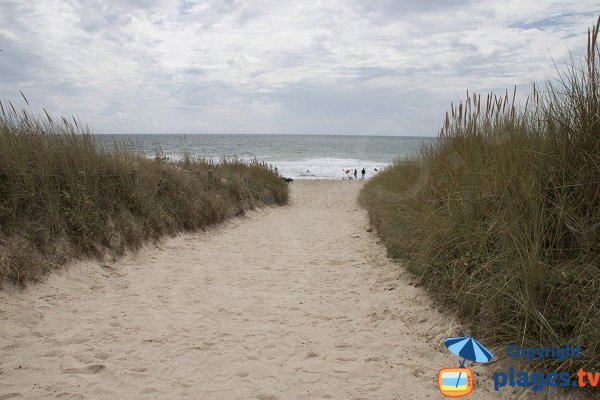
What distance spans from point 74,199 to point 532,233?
576 cm

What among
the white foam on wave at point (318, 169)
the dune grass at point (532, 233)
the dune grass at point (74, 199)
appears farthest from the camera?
the white foam on wave at point (318, 169)

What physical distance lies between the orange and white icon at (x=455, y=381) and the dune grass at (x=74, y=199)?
444cm

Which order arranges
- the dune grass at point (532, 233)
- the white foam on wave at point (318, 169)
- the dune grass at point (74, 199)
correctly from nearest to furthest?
the dune grass at point (532, 233) < the dune grass at point (74, 199) < the white foam on wave at point (318, 169)

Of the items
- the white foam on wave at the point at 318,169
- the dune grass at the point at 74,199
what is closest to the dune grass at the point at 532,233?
the dune grass at the point at 74,199

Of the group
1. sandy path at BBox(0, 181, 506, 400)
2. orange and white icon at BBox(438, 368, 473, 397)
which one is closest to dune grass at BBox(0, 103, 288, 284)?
sandy path at BBox(0, 181, 506, 400)

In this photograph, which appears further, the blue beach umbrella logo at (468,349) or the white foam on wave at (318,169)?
the white foam on wave at (318,169)

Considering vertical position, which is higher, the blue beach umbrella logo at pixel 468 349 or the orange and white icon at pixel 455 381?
the blue beach umbrella logo at pixel 468 349

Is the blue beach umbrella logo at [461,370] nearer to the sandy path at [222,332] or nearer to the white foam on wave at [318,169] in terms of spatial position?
the sandy path at [222,332]

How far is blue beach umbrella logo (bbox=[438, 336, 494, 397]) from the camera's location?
273cm

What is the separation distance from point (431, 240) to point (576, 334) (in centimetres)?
190

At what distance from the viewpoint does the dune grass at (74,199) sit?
16.2 ft

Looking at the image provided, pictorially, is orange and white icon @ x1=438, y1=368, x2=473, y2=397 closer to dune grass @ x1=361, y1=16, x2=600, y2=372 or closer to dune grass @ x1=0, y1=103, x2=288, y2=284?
dune grass @ x1=361, y1=16, x2=600, y2=372

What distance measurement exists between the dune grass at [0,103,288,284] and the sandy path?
15.0 inches

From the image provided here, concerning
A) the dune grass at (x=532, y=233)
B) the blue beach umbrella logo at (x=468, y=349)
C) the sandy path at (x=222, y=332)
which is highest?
the dune grass at (x=532, y=233)
